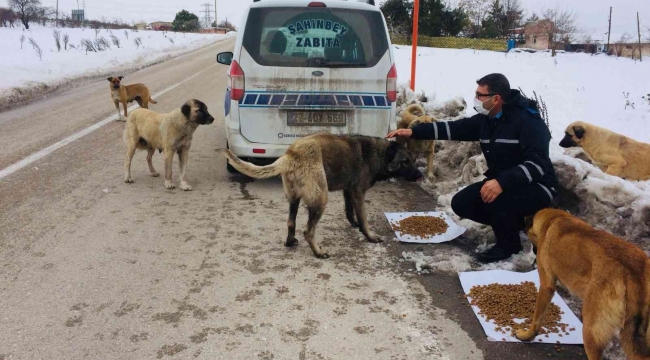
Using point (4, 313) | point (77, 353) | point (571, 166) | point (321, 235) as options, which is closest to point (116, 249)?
point (4, 313)

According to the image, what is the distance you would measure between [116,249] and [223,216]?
1.23 metres

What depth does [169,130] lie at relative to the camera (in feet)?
21.2

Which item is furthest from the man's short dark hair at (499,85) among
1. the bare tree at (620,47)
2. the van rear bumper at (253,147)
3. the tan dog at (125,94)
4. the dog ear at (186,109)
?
the bare tree at (620,47)

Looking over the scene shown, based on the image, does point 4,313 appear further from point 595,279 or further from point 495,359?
point 595,279

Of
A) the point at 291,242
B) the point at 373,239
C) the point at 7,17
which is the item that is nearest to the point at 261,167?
the point at 291,242

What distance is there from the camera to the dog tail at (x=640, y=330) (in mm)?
2488

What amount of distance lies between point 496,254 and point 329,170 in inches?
64.8

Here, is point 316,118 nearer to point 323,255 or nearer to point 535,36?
point 323,255

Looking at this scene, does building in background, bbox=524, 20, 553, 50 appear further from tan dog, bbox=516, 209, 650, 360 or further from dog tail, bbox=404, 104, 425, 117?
tan dog, bbox=516, 209, 650, 360

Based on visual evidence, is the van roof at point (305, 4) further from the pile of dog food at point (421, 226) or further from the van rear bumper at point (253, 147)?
the pile of dog food at point (421, 226)

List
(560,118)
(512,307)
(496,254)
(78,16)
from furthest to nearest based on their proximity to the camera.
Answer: (78,16)
(560,118)
(496,254)
(512,307)

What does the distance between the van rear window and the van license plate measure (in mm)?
587

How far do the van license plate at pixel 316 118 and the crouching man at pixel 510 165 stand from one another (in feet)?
6.89

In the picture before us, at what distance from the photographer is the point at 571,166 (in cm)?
486
